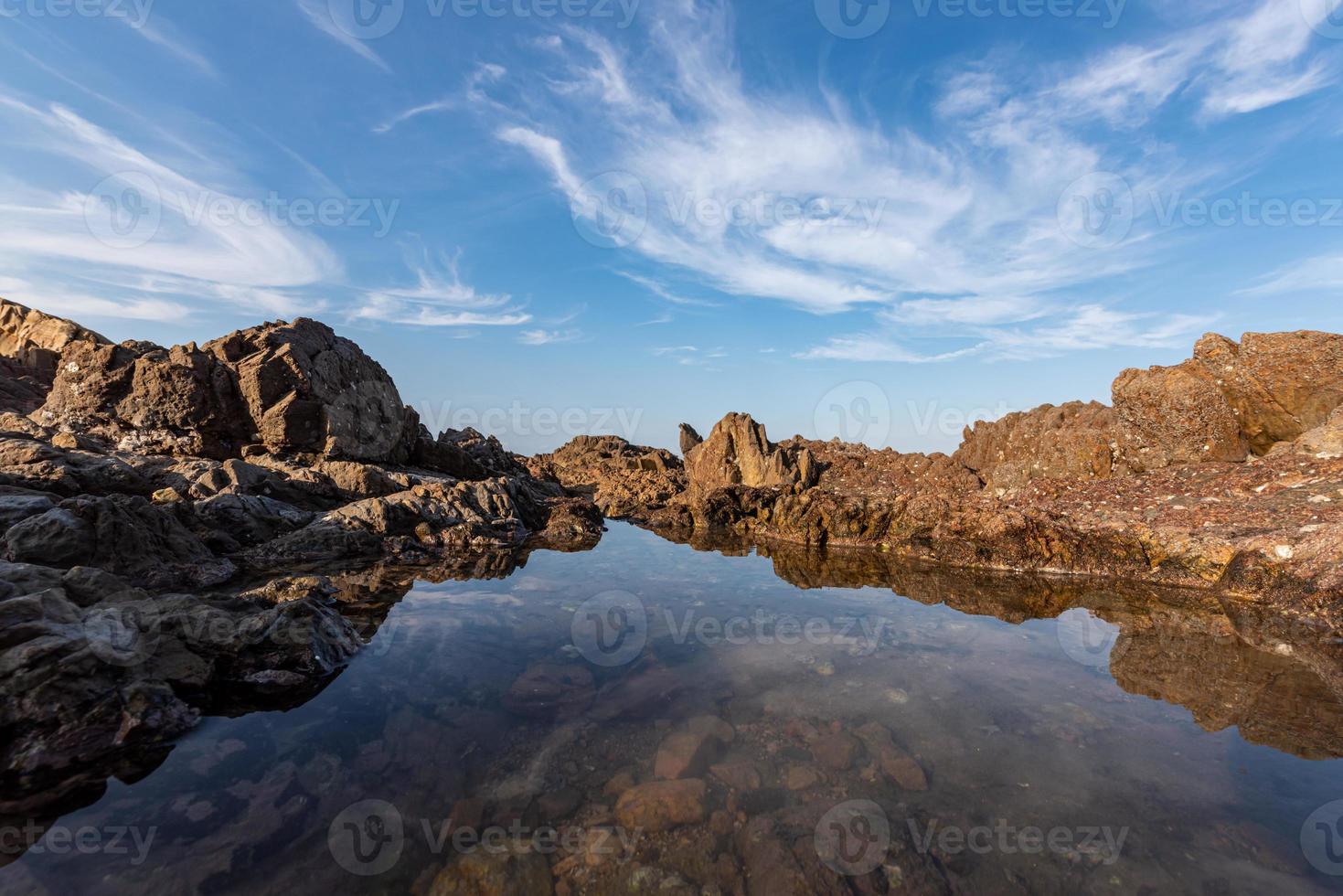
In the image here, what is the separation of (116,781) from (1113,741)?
1161cm

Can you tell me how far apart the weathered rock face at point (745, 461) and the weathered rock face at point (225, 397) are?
1831cm

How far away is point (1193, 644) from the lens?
33.2ft

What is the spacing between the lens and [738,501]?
93.2 feet

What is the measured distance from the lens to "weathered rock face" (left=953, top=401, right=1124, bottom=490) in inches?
833

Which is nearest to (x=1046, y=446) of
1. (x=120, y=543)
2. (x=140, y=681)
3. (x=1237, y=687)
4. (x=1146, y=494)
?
(x=1146, y=494)

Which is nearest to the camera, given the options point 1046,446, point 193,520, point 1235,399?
point 193,520

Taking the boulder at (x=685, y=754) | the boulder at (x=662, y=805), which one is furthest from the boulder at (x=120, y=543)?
the boulder at (x=662, y=805)

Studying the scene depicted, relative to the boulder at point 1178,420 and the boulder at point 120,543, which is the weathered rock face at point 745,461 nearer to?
the boulder at point 1178,420

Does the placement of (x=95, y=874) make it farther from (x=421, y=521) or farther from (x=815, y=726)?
A: (x=421, y=521)

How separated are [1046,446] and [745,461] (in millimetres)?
15355

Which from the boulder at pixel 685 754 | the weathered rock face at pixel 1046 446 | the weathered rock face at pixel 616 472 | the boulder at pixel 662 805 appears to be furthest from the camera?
the weathered rock face at pixel 616 472

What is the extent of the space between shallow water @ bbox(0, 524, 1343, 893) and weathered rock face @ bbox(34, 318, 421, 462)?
1649 centimetres

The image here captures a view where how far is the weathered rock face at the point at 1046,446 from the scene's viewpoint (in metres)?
21.2

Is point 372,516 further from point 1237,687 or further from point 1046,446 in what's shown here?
point 1046,446
